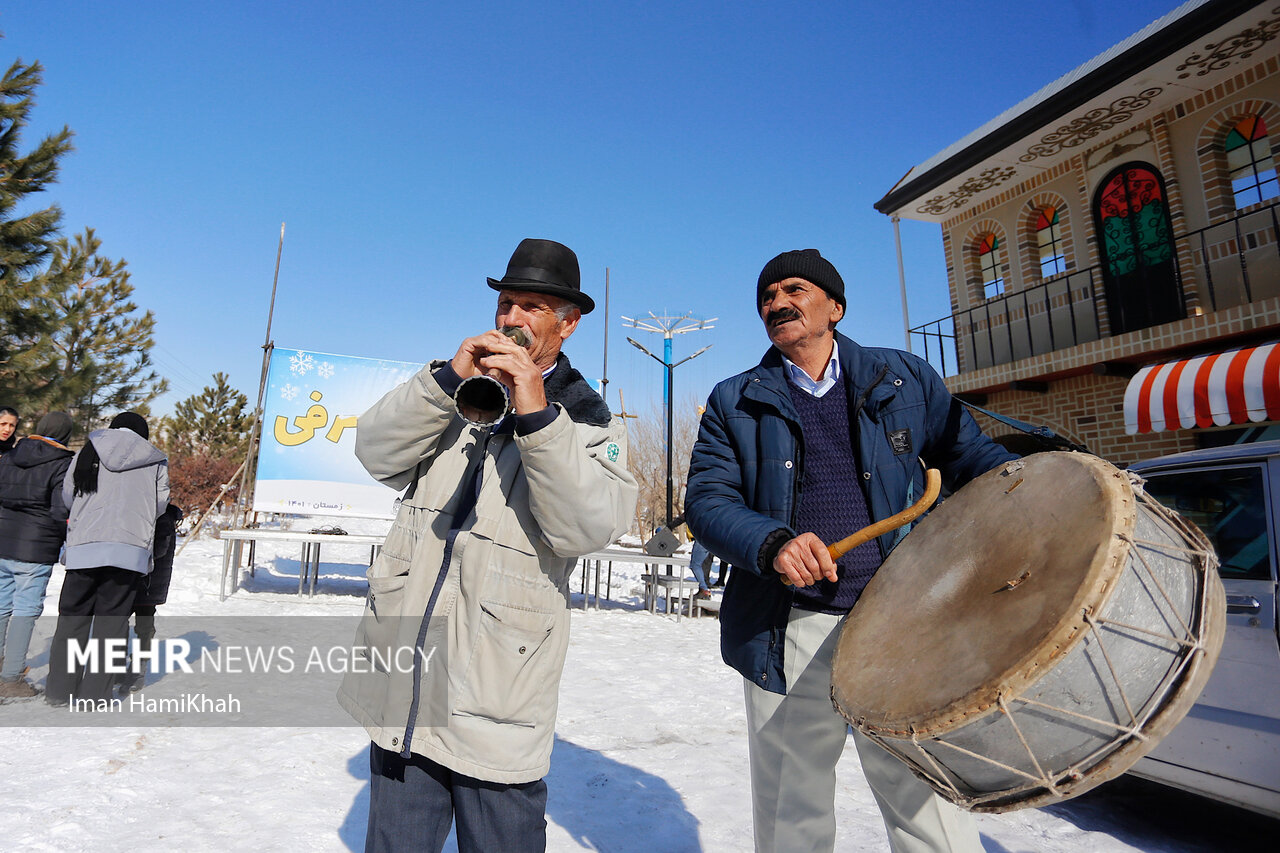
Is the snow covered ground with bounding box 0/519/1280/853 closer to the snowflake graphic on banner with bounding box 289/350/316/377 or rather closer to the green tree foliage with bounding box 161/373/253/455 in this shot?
the snowflake graphic on banner with bounding box 289/350/316/377

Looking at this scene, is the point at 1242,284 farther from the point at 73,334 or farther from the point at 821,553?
the point at 73,334

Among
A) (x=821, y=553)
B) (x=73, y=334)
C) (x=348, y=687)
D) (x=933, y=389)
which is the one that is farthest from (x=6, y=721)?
(x=73, y=334)

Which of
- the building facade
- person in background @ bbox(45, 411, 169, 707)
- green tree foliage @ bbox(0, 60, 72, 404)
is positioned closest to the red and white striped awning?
the building facade

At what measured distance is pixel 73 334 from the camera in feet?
60.3

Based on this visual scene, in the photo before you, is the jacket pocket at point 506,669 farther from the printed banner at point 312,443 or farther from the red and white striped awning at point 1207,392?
the printed banner at point 312,443

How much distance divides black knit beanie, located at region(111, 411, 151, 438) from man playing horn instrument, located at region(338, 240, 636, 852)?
12.9ft

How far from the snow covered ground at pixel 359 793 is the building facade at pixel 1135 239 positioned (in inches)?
202

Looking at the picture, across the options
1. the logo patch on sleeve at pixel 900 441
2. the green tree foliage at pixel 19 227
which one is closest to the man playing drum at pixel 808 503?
the logo patch on sleeve at pixel 900 441

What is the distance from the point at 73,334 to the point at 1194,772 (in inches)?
924

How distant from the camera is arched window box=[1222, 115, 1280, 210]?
25.7ft

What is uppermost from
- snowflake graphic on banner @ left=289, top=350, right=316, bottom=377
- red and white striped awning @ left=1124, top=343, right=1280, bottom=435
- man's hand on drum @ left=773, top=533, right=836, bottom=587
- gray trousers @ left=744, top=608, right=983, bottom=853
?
snowflake graphic on banner @ left=289, top=350, right=316, bottom=377

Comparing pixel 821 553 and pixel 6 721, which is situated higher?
pixel 821 553

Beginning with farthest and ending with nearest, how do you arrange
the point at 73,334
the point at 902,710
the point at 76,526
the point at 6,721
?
the point at 73,334
the point at 76,526
the point at 6,721
the point at 902,710

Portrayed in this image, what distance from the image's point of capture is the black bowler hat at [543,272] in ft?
5.76
